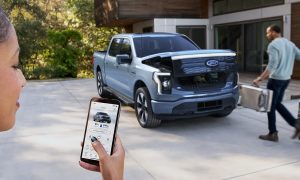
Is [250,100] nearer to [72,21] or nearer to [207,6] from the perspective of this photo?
[207,6]

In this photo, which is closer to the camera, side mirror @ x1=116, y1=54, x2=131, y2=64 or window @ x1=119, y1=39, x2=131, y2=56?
side mirror @ x1=116, y1=54, x2=131, y2=64

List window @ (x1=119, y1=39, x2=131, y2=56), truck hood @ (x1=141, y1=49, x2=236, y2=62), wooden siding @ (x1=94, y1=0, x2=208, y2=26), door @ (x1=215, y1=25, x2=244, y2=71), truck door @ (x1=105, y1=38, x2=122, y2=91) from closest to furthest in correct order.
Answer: truck hood @ (x1=141, y1=49, x2=236, y2=62) → window @ (x1=119, y1=39, x2=131, y2=56) → truck door @ (x1=105, y1=38, x2=122, y2=91) → door @ (x1=215, y1=25, x2=244, y2=71) → wooden siding @ (x1=94, y1=0, x2=208, y2=26)

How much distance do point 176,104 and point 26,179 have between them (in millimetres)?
2784

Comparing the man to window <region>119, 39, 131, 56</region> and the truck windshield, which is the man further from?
window <region>119, 39, 131, 56</region>

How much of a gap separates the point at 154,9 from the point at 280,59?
13126mm

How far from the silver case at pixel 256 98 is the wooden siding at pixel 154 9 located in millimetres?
12319

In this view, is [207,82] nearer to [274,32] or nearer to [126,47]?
[274,32]

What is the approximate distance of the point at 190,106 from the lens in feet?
21.0

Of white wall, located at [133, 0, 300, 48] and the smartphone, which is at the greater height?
white wall, located at [133, 0, 300, 48]

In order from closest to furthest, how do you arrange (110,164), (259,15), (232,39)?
(110,164)
(259,15)
(232,39)

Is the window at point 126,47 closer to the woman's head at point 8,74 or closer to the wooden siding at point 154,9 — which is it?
the woman's head at point 8,74

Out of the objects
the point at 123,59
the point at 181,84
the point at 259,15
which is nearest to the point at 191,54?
the point at 181,84

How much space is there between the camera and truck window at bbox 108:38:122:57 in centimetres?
876

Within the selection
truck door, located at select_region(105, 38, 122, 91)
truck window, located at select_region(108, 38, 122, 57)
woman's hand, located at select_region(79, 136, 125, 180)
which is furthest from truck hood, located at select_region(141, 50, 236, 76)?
woman's hand, located at select_region(79, 136, 125, 180)
